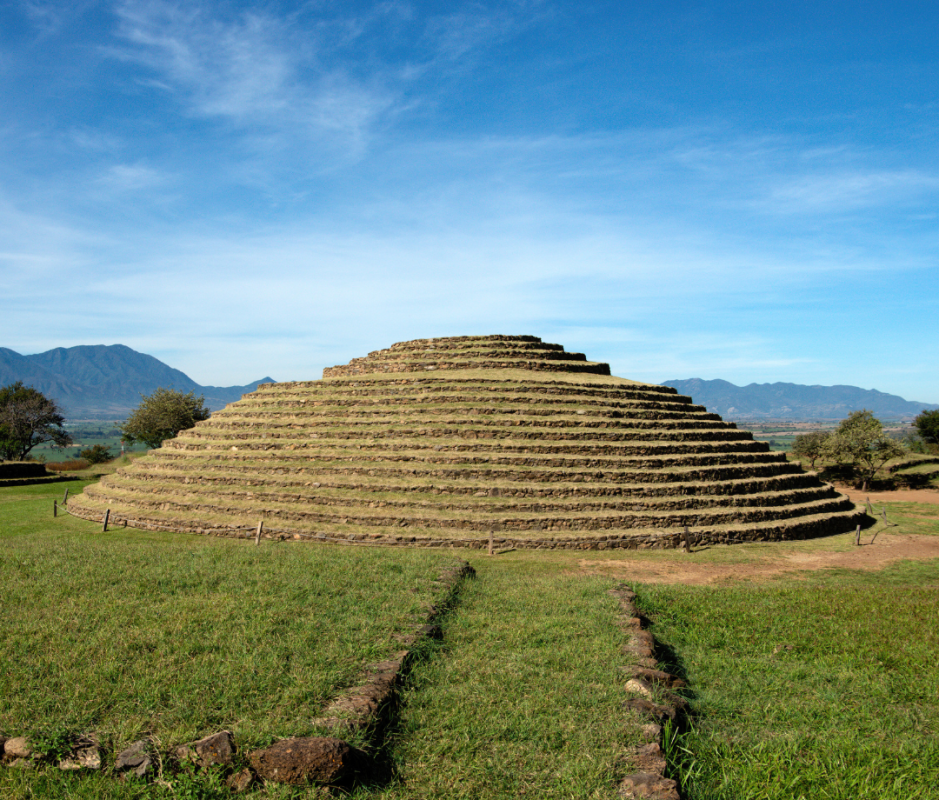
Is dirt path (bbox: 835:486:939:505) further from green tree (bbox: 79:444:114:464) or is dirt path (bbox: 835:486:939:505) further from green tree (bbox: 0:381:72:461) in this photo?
green tree (bbox: 0:381:72:461)

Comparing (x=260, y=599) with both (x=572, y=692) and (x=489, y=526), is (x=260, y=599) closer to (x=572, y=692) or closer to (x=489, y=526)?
(x=572, y=692)

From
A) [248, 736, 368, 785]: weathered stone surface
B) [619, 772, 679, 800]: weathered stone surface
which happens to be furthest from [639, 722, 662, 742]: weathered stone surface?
[248, 736, 368, 785]: weathered stone surface

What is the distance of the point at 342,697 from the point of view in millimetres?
5605

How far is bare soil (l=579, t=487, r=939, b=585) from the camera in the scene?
14.9 m

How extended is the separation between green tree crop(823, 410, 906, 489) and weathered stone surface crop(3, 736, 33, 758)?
1709 inches

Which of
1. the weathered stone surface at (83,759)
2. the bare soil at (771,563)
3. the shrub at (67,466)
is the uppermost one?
the weathered stone surface at (83,759)

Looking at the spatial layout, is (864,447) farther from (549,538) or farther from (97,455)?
(97,455)

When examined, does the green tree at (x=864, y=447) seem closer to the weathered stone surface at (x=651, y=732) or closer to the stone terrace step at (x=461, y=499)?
the stone terrace step at (x=461, y=499)

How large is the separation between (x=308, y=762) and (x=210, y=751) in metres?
0.82

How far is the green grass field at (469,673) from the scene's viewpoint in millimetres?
4816

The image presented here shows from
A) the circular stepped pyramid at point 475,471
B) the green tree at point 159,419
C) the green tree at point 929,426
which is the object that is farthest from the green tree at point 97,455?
the green tree at point 929,426

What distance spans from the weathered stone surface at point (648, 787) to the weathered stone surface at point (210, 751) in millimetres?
3152

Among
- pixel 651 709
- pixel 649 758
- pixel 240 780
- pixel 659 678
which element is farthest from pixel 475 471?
pixel 240 780

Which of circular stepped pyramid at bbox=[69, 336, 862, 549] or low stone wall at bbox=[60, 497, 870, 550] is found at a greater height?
circular stepped pyramid at bbox=[69, 336, 862, 549]
